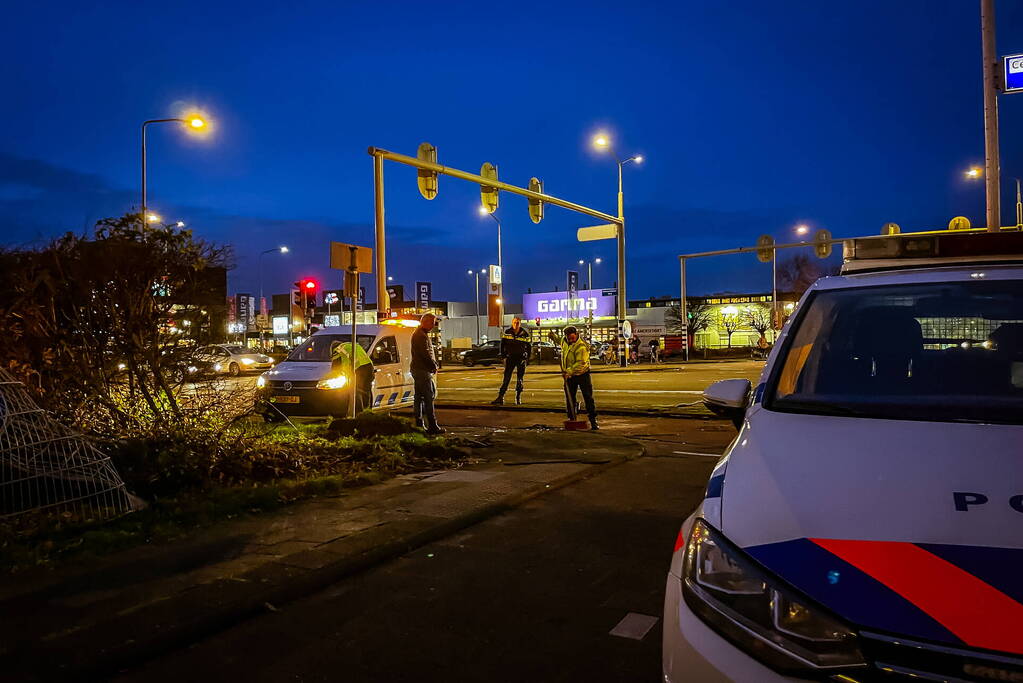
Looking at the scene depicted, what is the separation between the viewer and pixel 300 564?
200 inches

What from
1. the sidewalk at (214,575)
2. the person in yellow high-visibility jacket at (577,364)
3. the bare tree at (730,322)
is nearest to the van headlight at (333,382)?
the person in yellow high-visibility jacket at (577,364)

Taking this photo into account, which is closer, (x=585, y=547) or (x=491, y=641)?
(x=491, y=641)

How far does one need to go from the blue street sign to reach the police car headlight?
13.2 m

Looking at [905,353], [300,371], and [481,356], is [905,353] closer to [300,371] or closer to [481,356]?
[300,371]

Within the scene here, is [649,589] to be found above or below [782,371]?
below

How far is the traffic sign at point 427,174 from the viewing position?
17.6m

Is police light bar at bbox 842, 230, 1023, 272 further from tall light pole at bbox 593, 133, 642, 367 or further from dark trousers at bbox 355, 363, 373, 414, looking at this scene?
tall light pole at bbox 593, 133, 642, 367

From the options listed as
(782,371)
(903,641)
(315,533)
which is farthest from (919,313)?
(315,533)

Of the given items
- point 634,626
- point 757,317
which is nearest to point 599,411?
point 634,626

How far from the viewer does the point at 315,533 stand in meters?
5.86

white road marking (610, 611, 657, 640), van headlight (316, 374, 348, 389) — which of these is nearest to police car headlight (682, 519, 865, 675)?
white road marking (610, 611, 657, 640)

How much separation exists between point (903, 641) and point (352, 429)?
9.20m

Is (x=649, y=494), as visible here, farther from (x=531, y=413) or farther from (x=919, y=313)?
(x=531, y=413)

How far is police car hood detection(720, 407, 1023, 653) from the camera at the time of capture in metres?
1.74
